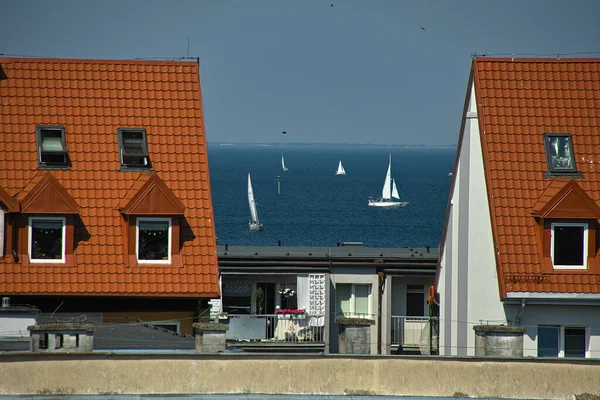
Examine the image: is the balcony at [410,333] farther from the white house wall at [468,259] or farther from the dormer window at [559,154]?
the dormer window at [559,154]

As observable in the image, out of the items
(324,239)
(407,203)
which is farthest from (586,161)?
(407,203)

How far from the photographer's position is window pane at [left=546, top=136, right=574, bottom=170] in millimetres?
31859

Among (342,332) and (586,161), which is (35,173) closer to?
(342,332)

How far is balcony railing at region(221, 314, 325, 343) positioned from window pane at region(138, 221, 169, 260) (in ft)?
26.1

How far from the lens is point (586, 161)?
31.9m

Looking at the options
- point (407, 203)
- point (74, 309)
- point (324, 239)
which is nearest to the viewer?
point (74, 309)

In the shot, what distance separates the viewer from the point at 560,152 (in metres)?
32.1

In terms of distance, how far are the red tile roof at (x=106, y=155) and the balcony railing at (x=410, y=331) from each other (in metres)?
9.54

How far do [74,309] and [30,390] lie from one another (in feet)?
29.1

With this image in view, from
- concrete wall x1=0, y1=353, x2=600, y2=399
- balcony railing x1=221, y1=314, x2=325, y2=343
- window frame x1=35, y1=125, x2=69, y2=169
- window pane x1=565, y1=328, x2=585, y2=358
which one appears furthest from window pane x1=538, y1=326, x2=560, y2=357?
window frame x1=35, y1=125, x2=69, y2=169

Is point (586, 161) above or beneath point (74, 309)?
above

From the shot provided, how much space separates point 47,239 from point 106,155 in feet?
9.52

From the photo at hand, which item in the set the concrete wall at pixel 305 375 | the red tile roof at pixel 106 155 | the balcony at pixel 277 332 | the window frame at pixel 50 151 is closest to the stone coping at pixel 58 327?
the concrete wall at pixel 305 375

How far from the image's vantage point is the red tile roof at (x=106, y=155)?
98.6 ft
